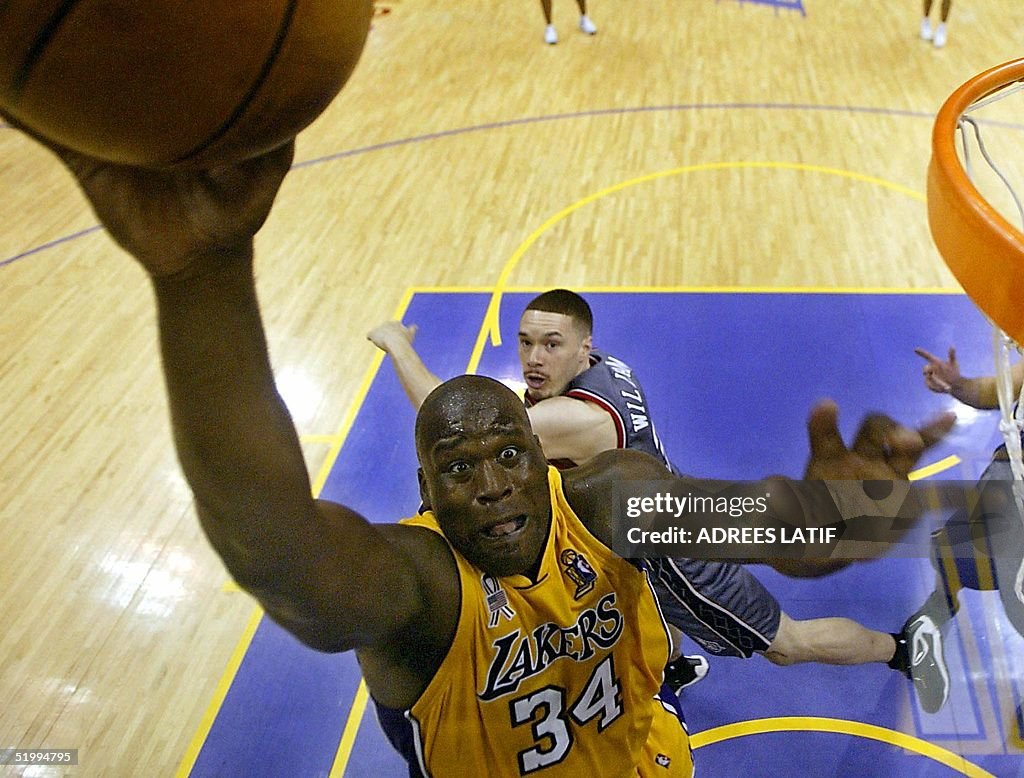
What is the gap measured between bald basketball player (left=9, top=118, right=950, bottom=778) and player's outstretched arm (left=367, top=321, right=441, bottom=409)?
6.07ft

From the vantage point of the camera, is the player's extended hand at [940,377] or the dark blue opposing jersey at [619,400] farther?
the player's extended hand at [940,377]

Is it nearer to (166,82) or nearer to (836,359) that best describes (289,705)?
(166,82)

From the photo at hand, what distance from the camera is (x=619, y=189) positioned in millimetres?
7062

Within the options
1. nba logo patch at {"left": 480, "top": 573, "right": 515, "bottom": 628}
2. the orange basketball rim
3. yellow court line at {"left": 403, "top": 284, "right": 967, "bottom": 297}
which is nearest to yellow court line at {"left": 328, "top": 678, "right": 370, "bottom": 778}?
nba logo patch at {"left": 480, "top": 573, "right": 515, "bottom": 628}

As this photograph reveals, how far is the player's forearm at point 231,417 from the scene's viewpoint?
1021 millimetres

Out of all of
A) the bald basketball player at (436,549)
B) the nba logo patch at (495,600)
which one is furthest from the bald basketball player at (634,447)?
the nba logo patch at (495,600)

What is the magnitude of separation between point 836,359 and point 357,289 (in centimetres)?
312

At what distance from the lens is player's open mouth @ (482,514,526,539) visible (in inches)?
74.4

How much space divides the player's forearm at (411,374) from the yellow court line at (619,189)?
1.42 meters

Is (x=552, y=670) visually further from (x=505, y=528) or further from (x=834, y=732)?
(x=834, y=732)

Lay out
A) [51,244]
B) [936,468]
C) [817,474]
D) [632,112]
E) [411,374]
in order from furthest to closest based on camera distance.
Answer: [632,112]
[51,244]
[936,468]
[817,474]
[411,374]

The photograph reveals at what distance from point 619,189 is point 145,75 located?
634cm

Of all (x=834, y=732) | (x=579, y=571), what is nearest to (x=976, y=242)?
(x=579, y=571)

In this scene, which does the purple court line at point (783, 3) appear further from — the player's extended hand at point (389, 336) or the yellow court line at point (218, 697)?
the yellow court line at point (218, 697)
